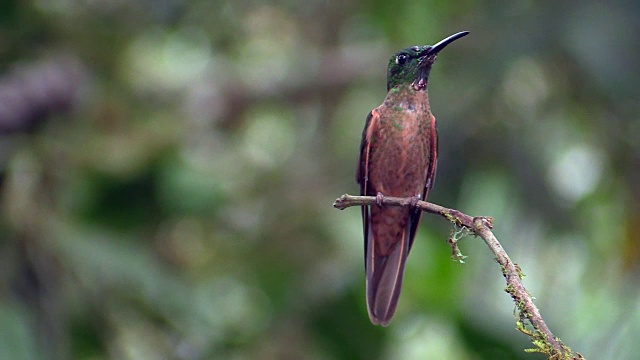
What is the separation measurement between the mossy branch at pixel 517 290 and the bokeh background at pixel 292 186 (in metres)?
2.29

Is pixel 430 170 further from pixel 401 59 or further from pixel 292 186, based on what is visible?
pixel 292 186

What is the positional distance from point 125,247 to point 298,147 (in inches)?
88.5

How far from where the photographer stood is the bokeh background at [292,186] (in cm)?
502

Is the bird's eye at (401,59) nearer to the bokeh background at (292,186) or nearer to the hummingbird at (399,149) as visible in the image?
the hummingbird at (399,149)

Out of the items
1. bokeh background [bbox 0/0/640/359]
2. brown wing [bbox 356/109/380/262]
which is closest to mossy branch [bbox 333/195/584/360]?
brown wing [bbox 356/109/380/262]

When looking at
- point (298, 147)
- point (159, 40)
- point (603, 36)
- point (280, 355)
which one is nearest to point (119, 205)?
point (280, 355)

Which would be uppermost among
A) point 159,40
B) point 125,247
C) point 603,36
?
point 159,40

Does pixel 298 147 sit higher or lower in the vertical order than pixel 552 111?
higher

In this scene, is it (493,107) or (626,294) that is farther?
(493,107)

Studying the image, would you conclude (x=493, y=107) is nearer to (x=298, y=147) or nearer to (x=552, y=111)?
(x=552, y=111)

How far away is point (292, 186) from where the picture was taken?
21.1ft

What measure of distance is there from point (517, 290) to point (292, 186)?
4.76m

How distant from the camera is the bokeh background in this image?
198 inches

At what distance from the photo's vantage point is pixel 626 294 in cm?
459
